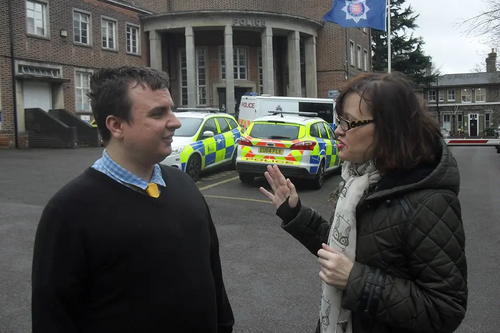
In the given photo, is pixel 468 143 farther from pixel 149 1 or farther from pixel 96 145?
pixel 149 1

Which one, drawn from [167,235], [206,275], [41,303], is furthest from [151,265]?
[41,303]

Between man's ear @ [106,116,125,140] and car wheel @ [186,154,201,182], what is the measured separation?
9.49 meters

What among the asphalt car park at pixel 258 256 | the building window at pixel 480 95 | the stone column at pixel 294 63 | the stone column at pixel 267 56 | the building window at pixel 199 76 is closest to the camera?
the asphalt car park at pixel 258 256

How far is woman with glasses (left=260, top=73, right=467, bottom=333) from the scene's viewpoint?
5.50ft

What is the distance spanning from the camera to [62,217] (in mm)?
1726

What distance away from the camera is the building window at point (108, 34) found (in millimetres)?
28281

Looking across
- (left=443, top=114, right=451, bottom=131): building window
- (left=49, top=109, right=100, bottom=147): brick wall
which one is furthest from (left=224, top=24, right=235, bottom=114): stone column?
(left=443, top=114, right=451, bottom=131): building window

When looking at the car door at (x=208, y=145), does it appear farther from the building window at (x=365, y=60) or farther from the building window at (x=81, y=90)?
the building window at (x=365, y=60)

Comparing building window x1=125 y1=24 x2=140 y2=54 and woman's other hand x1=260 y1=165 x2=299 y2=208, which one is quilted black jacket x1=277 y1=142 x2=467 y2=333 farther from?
building window x1=125 y1=24 x2=140 y2=54

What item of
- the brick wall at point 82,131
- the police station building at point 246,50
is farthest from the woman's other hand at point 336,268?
the police station building at point 246,50

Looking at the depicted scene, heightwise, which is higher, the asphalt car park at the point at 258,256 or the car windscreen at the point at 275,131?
the car windscreen at the point at 275,131

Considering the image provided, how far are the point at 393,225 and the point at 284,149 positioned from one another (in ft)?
31.0

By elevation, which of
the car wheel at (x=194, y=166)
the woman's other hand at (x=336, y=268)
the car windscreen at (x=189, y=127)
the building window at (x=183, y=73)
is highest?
the building window at (x=183, y=73)

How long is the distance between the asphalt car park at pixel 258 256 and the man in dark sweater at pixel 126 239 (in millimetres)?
2224
